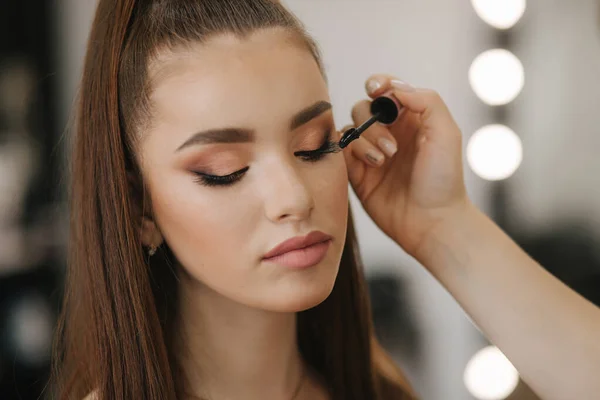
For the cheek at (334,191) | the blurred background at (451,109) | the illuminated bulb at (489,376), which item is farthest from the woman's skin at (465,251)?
the illuminated bulb at (489,376)

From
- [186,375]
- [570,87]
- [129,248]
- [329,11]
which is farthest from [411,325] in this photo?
[129,248]

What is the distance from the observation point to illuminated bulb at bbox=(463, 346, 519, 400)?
166cm

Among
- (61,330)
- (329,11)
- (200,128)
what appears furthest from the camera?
(329,11)

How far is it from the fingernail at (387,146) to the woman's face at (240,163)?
19cm

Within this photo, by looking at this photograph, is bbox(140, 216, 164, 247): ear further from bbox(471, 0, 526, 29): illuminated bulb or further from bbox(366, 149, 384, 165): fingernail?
bbox(471, 0, 526, 29): illuminated bulb

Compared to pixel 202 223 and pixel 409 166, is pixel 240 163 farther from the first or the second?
pixel 409 166

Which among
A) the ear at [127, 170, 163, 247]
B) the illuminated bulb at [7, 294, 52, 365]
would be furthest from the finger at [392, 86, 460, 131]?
the illuminated bulb at [7, 294, 52, 365]

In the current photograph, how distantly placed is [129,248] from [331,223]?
25 centimetres

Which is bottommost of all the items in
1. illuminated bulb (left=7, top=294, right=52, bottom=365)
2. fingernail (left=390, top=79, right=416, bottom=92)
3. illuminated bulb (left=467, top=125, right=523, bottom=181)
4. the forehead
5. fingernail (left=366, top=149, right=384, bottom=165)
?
illuminated bulb (left=7, top=294, right=52, bottom=365)

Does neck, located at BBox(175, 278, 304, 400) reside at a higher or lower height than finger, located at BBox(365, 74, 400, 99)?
lower

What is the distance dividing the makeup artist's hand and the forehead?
0.65 ft

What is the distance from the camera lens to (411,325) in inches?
67.4

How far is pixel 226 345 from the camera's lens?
89 centimetres

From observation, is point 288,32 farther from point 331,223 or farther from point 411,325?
point 411,325
